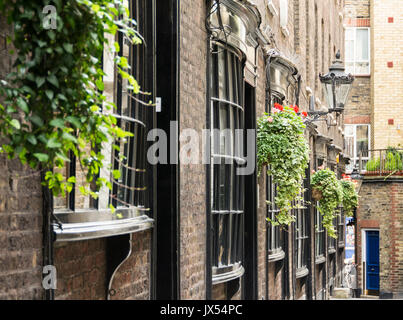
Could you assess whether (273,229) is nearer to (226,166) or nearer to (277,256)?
(277,256)

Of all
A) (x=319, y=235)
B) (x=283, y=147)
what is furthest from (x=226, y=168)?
(x=319, y=235)

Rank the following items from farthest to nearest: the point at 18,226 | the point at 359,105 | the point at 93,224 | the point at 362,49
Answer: the point at 362,49 < the point at 359,105 < the point at 93,224 < the point at 18,226

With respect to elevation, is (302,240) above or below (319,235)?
above

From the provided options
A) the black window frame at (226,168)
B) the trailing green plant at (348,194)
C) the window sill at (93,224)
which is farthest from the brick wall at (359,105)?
the window sill at (93,224)

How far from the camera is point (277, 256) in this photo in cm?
1141

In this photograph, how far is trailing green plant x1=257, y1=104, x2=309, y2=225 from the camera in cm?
936

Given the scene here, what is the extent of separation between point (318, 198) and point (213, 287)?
8505 mm

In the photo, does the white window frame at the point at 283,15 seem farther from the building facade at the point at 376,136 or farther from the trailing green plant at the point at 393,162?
the trailing green plant at the point at 393,162

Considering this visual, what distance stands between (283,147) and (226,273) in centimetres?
240

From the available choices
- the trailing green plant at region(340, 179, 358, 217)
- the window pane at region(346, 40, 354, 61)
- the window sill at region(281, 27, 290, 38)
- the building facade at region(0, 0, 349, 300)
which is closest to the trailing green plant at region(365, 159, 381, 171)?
the window pane at region(346, 40, 354, 61)

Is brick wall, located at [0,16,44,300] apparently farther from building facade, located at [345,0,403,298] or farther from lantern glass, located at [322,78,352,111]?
building facade, located at [345,0,403,298]

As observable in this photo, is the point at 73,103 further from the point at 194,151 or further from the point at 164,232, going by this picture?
the point at 194,151

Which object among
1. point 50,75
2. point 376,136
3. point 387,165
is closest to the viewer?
point 50,75

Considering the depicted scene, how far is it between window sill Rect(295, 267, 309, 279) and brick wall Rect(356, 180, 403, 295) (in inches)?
532
